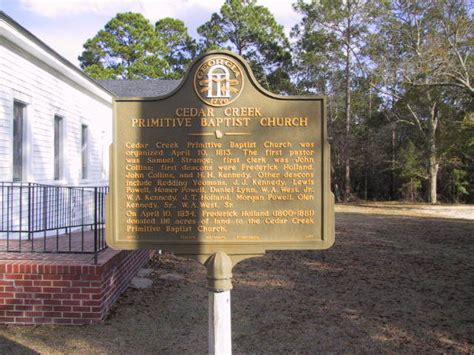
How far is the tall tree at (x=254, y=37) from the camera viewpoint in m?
34.4

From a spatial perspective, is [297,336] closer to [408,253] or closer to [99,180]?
[408,253]

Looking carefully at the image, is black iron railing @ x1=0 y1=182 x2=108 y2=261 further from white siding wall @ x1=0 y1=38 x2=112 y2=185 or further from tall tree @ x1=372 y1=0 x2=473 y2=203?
tall tree @ x1=372 y1=0 x2=473 y2=203

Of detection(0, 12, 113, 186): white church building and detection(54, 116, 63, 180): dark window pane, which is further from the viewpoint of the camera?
detection(54, 116, 63, 180): dark window pane

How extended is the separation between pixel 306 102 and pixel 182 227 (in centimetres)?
128

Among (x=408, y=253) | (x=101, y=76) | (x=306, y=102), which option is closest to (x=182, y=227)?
(x=306, y=102)

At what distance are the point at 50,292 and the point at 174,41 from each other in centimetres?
3835

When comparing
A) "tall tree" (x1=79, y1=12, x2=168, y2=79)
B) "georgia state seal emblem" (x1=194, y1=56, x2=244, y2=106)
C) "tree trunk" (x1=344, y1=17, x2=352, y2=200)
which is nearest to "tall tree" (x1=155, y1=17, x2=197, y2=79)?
"tall tree" (x1=79, y1=12, x2=168, y2=79)

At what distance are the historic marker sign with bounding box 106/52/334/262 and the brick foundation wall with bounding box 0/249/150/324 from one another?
214 centimetres

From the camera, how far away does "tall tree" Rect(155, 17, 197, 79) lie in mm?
37688

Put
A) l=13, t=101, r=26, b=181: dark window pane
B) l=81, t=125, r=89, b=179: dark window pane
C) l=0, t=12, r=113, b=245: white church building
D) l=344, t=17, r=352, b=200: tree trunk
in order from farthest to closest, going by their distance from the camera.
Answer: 1. l=344, t=17, r=352, b=200: tree trunk
2. l=81, t=125, r=89, b=179: dark window pane
3. l=13, t=101, r=26, b=181: dark window pane
4. l=0, t=12, r=113, b=245: white church building

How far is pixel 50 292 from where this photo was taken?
509cm

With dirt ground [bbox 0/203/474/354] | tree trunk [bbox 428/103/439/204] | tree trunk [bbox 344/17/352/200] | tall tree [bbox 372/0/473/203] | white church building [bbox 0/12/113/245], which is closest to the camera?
dirt ground [bbox 0/203/474/354]

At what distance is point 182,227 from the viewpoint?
3250 millimetres

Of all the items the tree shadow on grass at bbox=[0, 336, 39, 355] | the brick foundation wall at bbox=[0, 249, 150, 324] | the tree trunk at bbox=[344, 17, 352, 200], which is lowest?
the tree shadow on grass at bbox=[0, 336, 39, 355]
